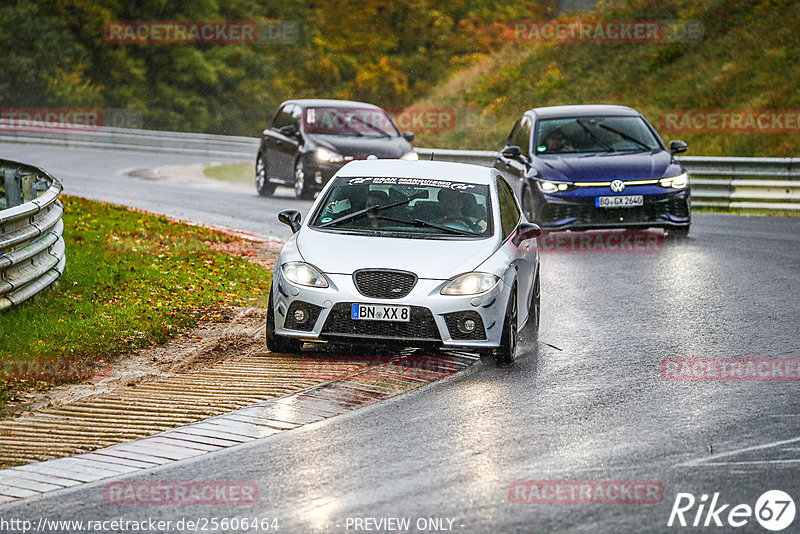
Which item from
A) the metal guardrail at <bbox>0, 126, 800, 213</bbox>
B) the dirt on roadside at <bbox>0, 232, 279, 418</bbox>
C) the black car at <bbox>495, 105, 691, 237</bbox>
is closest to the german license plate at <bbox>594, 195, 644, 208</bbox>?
the black car at <bbox>495, 105, 691, 237</bbox>

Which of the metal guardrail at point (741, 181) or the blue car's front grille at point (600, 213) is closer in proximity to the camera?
the blue car's front grille at point (600, 213)

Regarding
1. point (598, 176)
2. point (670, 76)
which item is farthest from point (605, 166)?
point (670, 76)

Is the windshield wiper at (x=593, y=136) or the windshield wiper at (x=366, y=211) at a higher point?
the windshield wiper at (x=366, y=211)

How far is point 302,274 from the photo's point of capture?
32.3 ft

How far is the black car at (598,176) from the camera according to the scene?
54.8 feet

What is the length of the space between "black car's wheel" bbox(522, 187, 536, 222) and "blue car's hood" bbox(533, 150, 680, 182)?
322 millimetres

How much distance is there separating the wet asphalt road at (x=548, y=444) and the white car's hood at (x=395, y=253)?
82 centimetres

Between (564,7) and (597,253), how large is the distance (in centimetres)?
3838

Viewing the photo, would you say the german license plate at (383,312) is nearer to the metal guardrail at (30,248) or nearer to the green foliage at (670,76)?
the metal guardrail at (30,248)

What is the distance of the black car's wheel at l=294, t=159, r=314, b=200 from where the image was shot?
24016 mm

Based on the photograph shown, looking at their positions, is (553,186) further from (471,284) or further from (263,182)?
(263,182)

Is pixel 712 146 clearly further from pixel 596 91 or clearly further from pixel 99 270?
pixel 99 270

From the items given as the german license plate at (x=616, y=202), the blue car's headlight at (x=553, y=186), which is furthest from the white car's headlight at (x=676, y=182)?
the blue car's headlight at (x=553, y=186)

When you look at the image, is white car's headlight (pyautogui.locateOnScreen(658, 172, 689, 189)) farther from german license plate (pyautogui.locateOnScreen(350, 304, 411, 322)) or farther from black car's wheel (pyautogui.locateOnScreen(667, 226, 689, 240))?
german license plate (pyautogui.locateOnScreen(350, 304, 411, 322))
